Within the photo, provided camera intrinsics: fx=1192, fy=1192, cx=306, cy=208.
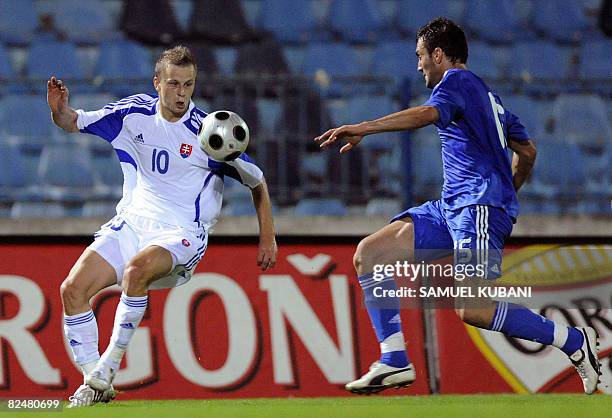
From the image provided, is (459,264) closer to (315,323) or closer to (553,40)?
(315,323)

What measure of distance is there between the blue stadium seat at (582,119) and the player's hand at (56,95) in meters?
4.82

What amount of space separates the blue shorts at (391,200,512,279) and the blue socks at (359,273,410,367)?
280mm

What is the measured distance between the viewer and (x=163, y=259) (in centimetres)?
649

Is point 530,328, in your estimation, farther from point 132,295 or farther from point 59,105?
point 59,105

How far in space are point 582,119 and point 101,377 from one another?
5.66 meters

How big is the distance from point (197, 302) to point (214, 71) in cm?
327

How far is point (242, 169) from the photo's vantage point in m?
6.73

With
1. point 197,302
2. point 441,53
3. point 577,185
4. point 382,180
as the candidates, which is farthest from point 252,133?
point 441,53

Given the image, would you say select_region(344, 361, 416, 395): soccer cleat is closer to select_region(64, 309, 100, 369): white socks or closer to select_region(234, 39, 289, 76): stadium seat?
select_region(64, 309, 100, 369): white socks

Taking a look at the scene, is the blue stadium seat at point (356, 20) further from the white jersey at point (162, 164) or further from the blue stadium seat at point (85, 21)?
the white jersey at point (162, 164)

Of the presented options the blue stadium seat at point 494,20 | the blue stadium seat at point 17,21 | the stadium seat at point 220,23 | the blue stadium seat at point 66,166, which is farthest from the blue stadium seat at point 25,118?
the blue stadium seat at point 494,20

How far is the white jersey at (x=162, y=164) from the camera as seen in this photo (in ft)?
22.2

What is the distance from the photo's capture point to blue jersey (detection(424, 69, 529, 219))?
6328mm

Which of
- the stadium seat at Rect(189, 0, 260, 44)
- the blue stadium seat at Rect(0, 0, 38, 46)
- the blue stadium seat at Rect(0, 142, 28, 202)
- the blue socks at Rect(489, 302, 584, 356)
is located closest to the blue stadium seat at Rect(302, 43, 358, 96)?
the stadium seat at Rect(189, 0, 260, 44)
